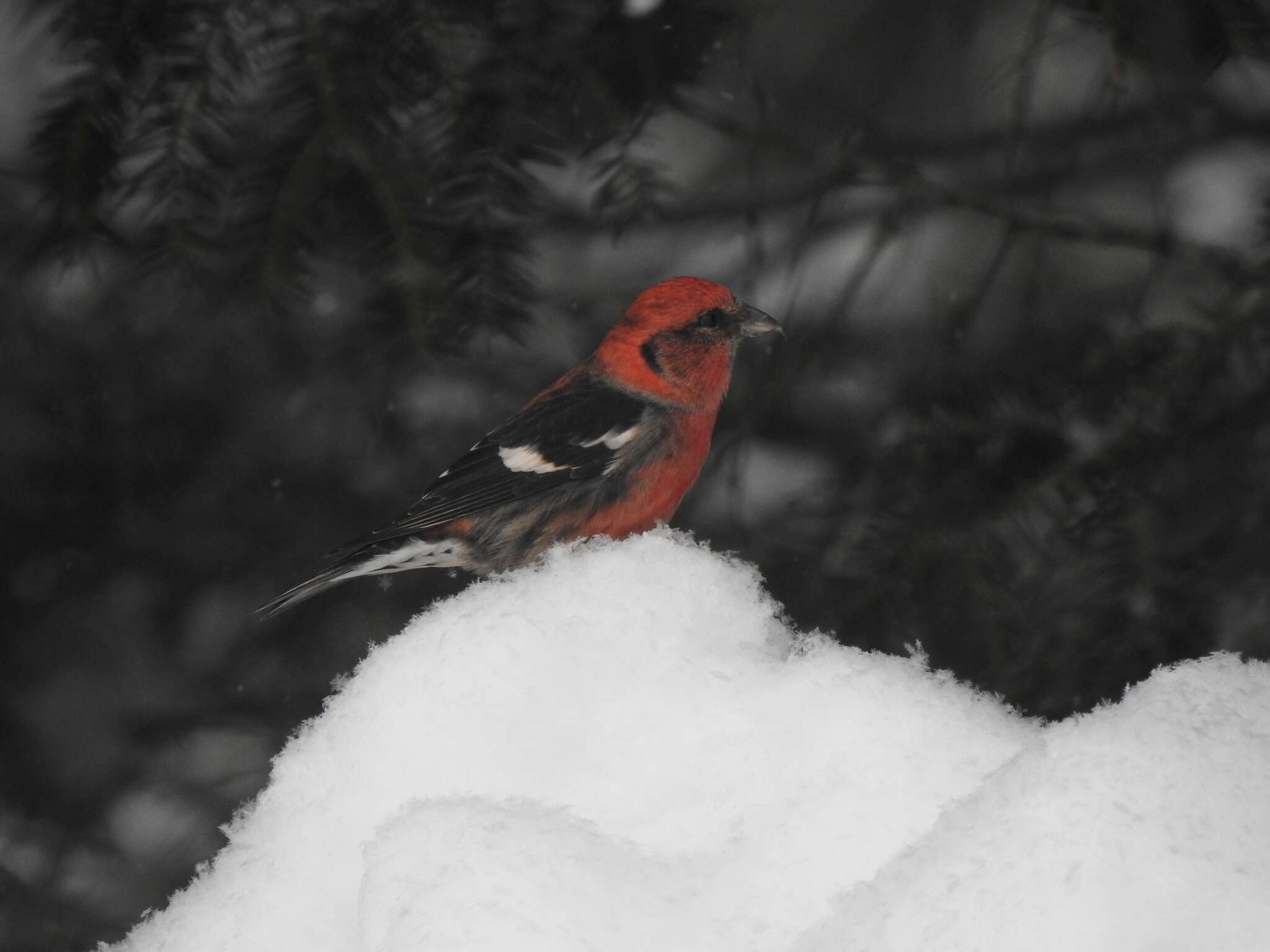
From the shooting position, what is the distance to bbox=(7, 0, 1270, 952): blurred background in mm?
1652

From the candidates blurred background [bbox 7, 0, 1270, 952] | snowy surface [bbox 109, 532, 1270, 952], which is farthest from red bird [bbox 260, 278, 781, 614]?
snowy surface [bbox 109, 532, 1270, 952]

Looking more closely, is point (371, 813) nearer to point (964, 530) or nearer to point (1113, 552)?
point (964, 530)

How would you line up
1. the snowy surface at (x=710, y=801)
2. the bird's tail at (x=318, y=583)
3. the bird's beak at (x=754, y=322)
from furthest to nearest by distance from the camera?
the bird's beak at (x=754, y=322) < the bird's tail at (x=318, y=583) < the snowy surface at (x=710, y=801)

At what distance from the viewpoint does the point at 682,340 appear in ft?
7.18

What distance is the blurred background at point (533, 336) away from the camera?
1652mm

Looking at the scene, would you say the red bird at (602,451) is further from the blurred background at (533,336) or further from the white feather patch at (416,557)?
the blurred background at (533,336)

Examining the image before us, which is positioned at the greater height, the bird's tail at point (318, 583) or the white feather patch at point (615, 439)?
the bird's tail at point (318, 583)

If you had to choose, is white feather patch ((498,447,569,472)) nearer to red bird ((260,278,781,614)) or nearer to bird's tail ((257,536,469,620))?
red bird ((260,278,781,614))

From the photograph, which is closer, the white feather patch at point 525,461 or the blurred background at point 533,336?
the blurred background at point 533,336

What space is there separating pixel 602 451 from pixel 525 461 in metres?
0.14

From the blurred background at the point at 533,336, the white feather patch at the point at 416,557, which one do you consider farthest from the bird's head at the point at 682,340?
the white feather patch at the point at 416,557

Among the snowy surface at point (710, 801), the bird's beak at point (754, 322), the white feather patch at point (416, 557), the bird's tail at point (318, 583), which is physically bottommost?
the white feather patch at point (416, 557)

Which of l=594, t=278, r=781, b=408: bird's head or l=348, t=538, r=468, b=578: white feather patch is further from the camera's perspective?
l=594, t=278, r=781, b=408: bird's head

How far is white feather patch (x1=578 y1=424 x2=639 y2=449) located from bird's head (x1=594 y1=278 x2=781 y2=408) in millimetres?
117
